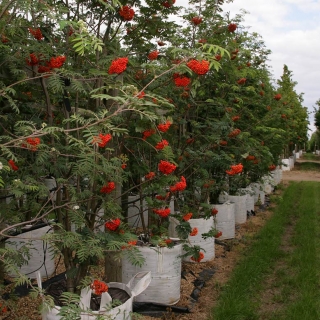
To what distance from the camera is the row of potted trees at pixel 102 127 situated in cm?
246

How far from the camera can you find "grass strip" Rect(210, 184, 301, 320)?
383 centimetres

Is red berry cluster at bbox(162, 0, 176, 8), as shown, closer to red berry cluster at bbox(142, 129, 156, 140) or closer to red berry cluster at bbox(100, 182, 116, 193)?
red berry cluster at bbox(142, 129, 156, 140)

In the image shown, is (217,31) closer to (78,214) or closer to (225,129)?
(225,129)

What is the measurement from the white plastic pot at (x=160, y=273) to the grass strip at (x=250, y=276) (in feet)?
1.51

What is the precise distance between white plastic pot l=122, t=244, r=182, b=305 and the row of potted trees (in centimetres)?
2

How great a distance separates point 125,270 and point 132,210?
114 inches

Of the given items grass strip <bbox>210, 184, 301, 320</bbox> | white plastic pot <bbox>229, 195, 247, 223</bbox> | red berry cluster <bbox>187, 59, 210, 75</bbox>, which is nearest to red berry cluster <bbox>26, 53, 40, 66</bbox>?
red berry cluster <bbox>187, 59, 210, 75</bbox>

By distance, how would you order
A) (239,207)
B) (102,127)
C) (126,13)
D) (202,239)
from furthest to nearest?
(239,207)
(202,239)
(126,13)
(102,127)

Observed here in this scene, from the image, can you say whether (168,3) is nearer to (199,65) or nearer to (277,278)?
(199,65)

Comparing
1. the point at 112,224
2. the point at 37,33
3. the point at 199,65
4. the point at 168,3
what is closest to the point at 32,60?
the point at 37,33

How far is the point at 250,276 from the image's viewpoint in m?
4.81

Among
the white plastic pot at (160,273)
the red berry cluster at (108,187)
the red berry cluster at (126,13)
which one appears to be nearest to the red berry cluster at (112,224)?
the red berry cluster at (108,187)

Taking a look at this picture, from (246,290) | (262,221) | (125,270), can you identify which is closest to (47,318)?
(125,270)

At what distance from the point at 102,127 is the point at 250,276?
126 inches
